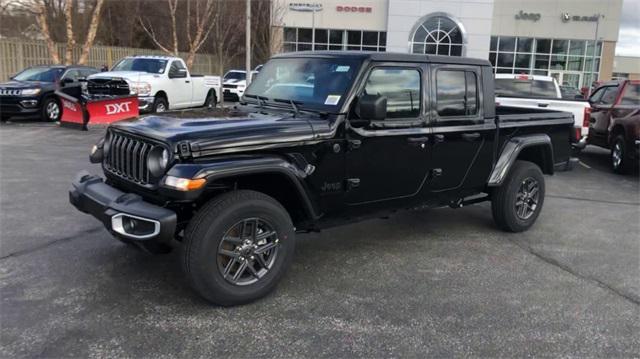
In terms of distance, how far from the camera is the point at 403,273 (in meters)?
4.84

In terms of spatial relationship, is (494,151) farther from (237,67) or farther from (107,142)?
(237,67)

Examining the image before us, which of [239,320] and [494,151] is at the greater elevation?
[494,151]

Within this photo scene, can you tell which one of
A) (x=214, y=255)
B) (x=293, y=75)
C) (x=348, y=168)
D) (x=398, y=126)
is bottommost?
(x=214, y=255)

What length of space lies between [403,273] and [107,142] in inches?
111

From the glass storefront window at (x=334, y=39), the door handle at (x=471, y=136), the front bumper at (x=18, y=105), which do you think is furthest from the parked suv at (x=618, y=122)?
the glass storefront window at (x=334, y=39)

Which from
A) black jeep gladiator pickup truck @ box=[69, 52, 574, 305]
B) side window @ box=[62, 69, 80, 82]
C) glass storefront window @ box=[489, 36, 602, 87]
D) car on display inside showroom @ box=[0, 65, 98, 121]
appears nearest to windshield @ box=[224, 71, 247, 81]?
side window @ box=[62, 69, 80, 82]

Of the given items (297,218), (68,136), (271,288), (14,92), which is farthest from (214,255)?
(14,92)

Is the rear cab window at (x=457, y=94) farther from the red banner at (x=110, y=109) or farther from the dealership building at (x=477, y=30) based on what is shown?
the dealership building at (x=477, y=30)

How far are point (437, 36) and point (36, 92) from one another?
30273 mm

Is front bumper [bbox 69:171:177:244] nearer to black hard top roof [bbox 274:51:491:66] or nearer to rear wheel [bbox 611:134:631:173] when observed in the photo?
black hard top roof [bbox 274:51:491:66]

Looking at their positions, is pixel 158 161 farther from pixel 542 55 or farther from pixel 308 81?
pixel 542 55

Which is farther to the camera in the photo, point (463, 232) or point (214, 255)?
point (463, 232)

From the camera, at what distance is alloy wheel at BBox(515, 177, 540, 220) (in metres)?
6.21

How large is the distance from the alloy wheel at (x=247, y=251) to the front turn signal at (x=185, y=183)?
43cm
